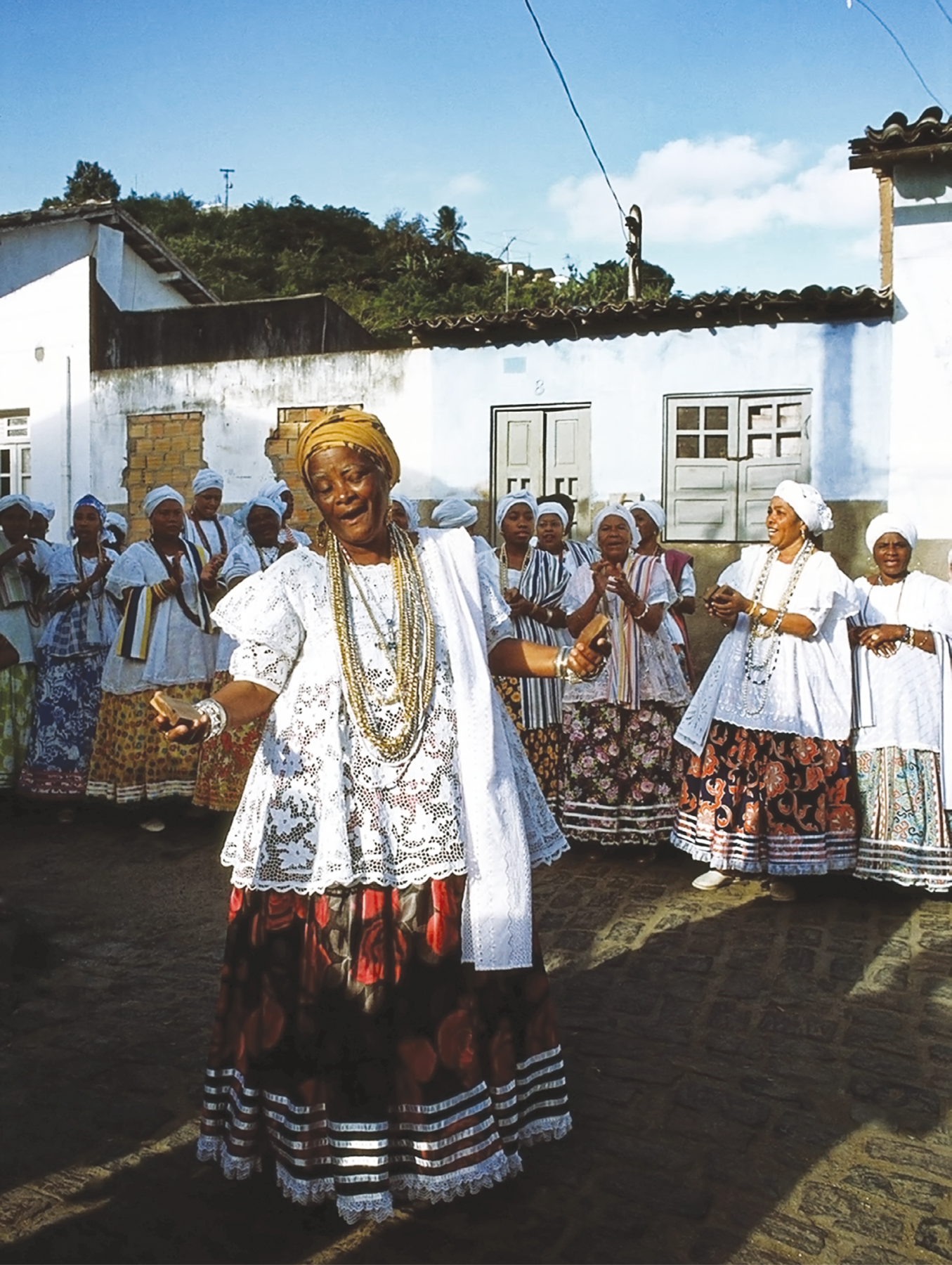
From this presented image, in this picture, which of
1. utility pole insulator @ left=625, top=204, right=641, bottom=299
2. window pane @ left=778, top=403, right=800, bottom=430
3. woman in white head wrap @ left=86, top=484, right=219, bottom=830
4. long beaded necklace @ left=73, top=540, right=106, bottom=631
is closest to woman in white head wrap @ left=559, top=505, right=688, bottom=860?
woman in white head wrap @ left=86, top=484, right=219, bottom=830

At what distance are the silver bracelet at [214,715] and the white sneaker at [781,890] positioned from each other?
3640mm

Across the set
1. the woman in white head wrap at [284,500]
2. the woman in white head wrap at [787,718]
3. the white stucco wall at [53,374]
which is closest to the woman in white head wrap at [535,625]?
the woman in white head wrap at [787,718]

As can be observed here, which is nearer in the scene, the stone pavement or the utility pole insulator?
the stone pavement

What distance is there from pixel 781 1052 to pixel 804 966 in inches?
35.2

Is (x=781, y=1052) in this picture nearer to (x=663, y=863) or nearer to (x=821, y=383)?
(x=663, y=863)

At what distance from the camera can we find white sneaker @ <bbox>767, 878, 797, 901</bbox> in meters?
5.56

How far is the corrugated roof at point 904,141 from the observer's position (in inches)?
443

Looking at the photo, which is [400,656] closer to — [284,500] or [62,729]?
[62,729]

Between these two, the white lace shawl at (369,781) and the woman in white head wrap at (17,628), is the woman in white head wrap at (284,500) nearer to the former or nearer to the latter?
the woman in white head wrap at (17,628)

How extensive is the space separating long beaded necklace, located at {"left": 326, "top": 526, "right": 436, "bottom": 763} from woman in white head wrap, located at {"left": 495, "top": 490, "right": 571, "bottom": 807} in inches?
145

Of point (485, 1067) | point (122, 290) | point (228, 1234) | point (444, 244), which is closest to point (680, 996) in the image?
point (485, 1067)

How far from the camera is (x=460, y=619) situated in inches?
117

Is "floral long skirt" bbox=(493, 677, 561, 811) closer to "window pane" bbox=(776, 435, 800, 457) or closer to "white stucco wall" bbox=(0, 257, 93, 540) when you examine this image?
"window pane" bbox=(776, 435, 800, 457)

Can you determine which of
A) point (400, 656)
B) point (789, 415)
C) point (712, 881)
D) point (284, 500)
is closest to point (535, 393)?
point (789, 415)
